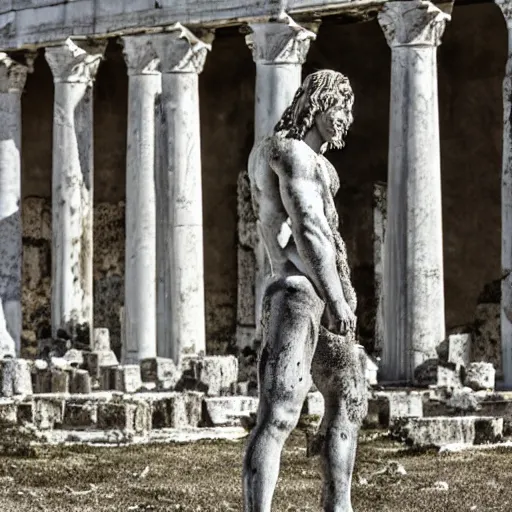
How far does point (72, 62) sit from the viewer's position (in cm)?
2506

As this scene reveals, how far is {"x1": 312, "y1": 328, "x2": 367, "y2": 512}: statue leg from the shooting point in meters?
8.95

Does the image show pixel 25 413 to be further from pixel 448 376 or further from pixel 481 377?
pixel 481 377

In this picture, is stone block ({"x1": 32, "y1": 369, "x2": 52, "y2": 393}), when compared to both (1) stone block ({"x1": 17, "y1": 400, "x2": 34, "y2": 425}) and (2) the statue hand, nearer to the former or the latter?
(1) stone block ({"x1": 17, "y1": 400, "x2": 34, "y2": 425})

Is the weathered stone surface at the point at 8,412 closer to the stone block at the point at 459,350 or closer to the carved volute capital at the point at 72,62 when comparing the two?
the stone block at the point at 459,350

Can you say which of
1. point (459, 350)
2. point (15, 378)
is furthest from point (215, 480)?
point (15, 378)

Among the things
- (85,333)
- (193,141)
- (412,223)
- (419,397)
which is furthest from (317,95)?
(85,333)

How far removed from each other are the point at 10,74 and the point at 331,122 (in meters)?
17.4

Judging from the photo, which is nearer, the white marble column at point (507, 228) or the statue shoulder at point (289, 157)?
the statue shoulder at point (289, 157)

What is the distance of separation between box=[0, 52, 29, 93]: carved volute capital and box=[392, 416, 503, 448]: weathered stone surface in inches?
456

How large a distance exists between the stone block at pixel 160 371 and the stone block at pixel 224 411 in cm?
343

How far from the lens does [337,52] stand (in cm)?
2786

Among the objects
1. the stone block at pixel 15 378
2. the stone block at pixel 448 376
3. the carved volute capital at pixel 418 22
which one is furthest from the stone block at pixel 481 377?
the stone block at pixel 15 378

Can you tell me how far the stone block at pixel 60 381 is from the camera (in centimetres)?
2195

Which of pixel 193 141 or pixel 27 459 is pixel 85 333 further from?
pixel 27 459
